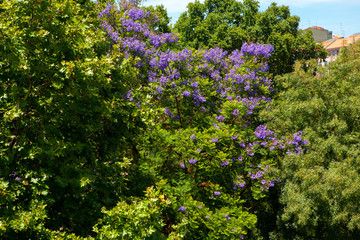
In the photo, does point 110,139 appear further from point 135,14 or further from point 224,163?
point 135,14

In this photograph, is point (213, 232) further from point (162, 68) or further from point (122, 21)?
point (122, 21)

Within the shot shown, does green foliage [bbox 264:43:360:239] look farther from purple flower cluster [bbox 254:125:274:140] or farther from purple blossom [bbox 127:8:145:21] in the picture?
purple blossom [bbox 127:8:145:21]

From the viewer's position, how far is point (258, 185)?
16234mm

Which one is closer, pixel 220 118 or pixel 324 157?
pixel 324 157

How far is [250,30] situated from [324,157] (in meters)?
14.9

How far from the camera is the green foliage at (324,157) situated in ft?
48.0

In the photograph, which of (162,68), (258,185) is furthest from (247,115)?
(162,68)

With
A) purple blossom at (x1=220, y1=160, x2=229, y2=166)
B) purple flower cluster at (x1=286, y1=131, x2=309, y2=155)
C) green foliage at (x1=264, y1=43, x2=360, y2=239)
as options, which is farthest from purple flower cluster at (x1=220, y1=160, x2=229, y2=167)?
purple flower cluster at (x1=286, y1=131, x2=309, y2=155)

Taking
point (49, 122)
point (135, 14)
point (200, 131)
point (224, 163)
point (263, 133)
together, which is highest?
point (135, 14)

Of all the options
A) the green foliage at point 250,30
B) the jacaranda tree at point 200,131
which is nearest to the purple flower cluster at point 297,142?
the jacaranda tree at point 200,131

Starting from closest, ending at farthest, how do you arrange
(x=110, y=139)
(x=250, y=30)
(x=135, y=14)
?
(x=110, y=139)
(x=135, y=14)
(x=250, y=30)

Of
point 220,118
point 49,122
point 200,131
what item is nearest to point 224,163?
point 200,131

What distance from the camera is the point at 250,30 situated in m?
28.5

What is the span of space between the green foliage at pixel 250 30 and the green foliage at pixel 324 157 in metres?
9.44
